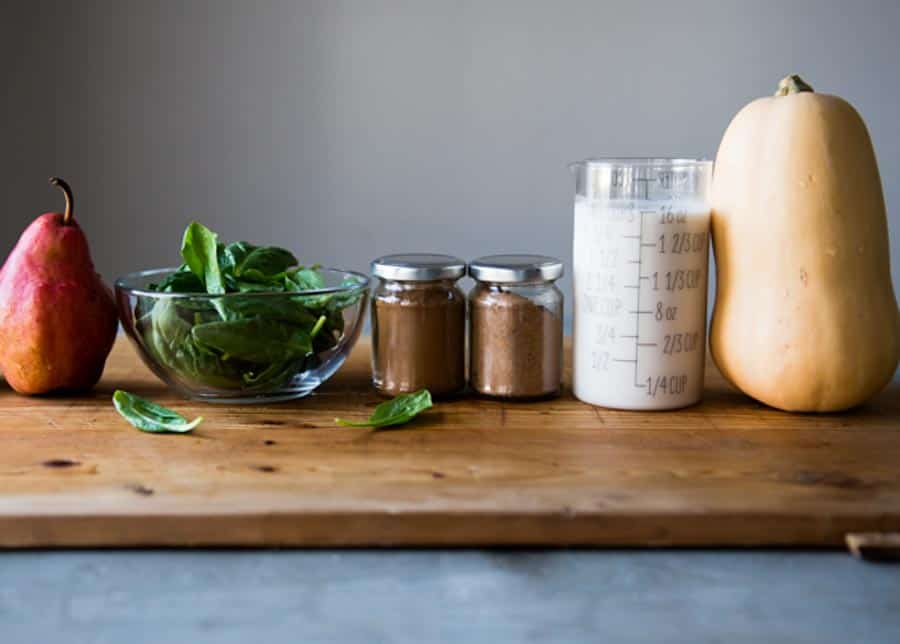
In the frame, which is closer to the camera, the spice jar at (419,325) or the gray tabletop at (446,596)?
the gray tabletop at (446,596)

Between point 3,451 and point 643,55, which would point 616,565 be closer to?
point 3,451

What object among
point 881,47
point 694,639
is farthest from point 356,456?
Result: point 881,47

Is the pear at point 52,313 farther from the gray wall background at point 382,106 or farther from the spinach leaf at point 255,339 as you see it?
the gray wall background at point 382,106

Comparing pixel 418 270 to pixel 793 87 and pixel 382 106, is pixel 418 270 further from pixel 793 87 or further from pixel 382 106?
pixel 382 106

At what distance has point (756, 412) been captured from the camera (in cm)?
92

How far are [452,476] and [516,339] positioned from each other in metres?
0.23

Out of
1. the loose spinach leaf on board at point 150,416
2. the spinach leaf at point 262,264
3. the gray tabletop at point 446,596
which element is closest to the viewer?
the gray tabletop at point 446,596

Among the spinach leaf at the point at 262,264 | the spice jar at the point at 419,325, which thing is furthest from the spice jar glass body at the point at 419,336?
the spinach leaf at the point at 262,264

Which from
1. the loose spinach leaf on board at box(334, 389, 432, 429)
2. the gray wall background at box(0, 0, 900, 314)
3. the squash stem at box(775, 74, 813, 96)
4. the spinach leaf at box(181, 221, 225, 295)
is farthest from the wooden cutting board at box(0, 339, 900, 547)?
the gray wall background at box(0, 0, 900, 314)

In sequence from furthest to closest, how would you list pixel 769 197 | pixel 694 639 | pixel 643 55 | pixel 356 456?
pixel 643 55 < pixel 769 197 < pixel 356 456 < pixel 694 639

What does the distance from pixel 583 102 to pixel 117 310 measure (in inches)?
54.0

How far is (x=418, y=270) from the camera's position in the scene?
3.01ft

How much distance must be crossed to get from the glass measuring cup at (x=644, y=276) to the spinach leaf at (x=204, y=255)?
0.33 m

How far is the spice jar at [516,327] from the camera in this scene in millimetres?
917
